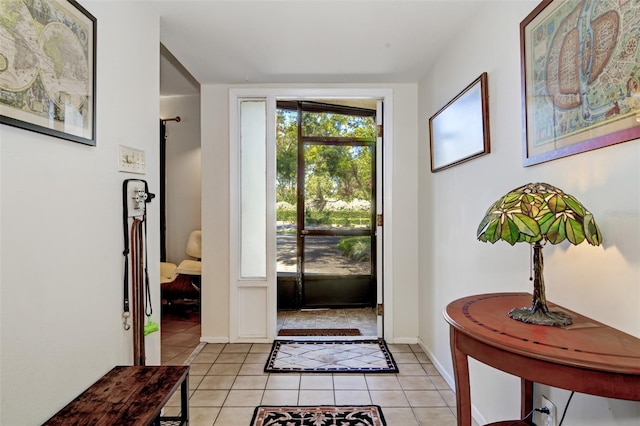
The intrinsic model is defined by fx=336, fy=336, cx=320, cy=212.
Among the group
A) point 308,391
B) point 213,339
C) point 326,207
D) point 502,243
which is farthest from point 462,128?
point 213,339

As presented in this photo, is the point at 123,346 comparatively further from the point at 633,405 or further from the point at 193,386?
the point at 633,405

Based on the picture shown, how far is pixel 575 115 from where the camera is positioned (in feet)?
3.75

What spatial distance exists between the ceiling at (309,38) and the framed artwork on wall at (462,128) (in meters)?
0.46

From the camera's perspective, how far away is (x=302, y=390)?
220 cm

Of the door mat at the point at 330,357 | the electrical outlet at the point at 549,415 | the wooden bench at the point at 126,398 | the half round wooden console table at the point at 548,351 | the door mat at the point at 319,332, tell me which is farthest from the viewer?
the door mat at the point at 319,332

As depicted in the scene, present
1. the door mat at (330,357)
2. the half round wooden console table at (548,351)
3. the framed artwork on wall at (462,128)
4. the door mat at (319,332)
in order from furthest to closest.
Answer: the door mat at (319,332) → the door mat at (330,357) → the framed artwork on wall at (462,128) → the half round wooden console table at (548,351)

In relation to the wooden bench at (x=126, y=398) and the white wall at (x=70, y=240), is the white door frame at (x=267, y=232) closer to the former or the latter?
the white wall at (x=70, y=240)

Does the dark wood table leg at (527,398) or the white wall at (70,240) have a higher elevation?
the white wall at (70,240)

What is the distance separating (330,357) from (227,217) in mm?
1493

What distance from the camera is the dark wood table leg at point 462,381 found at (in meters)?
1.12

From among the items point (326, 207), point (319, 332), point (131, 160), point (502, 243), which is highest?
point (131, 160)

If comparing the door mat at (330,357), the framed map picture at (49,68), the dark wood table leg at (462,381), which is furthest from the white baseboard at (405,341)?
the framed map picture at (49,68)

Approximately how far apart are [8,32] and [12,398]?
1.07m

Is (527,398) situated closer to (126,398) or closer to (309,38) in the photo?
(126,398)
